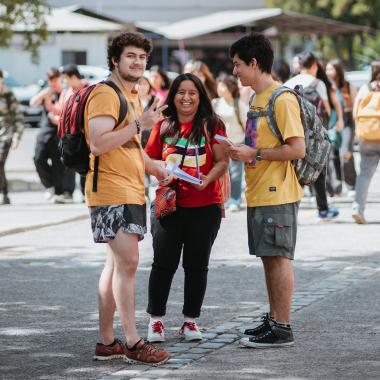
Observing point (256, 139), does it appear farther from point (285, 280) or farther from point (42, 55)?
point (42, 55)

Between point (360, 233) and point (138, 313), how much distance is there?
16.8 feet

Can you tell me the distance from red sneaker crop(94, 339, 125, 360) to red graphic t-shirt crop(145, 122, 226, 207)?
3.26 ft

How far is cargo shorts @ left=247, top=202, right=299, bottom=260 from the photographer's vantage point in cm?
779

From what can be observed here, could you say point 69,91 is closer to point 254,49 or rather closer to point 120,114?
point 254,49

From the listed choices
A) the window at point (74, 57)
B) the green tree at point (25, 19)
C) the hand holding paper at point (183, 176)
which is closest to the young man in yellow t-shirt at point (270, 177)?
the hand holding paper at point (183, 176)

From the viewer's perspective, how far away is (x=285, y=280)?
7855 millimetres

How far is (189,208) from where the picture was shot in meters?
8.04

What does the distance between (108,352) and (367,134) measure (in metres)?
7.41

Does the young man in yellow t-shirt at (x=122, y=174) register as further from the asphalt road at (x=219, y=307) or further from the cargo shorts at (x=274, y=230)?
the cargo shorts at (x=274, y=230)

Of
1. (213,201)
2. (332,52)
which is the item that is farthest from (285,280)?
(332,52)

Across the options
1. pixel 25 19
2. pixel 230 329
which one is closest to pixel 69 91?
pixel 25 19

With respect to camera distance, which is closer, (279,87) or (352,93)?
(279,87)

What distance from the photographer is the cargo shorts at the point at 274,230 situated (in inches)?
307

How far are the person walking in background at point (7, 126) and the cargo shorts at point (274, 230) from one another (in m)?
10.2
